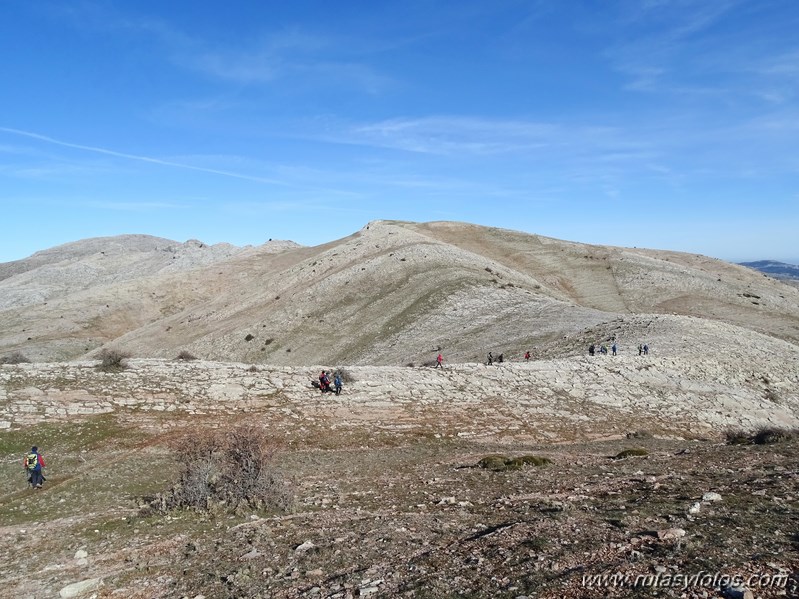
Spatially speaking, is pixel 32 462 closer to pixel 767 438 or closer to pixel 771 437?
pixel 767 438

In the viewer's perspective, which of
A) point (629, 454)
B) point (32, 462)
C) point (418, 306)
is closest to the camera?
point (32, 462)

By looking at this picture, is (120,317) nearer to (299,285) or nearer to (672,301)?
(299,285)

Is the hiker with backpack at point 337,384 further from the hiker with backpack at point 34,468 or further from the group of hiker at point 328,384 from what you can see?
the hiker with backpack at point 34,468

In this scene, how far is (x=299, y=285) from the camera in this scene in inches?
2948

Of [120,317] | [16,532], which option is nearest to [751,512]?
[16,532]

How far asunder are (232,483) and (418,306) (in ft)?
145

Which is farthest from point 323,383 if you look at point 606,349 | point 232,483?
point 606,349

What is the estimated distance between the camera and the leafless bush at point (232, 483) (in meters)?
12.7

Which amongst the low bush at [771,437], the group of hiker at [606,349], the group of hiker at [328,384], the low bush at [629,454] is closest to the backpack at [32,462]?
the group of hiker at [328,384]

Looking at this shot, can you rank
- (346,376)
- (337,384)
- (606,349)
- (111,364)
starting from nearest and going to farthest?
(337,384) < (111,364) < (346,376) < (606,349)

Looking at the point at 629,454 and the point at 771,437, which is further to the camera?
the point at 771,437

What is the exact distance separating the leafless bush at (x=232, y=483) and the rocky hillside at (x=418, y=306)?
27980mm

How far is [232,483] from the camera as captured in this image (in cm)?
1316

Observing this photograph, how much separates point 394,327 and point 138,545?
4348 cm
